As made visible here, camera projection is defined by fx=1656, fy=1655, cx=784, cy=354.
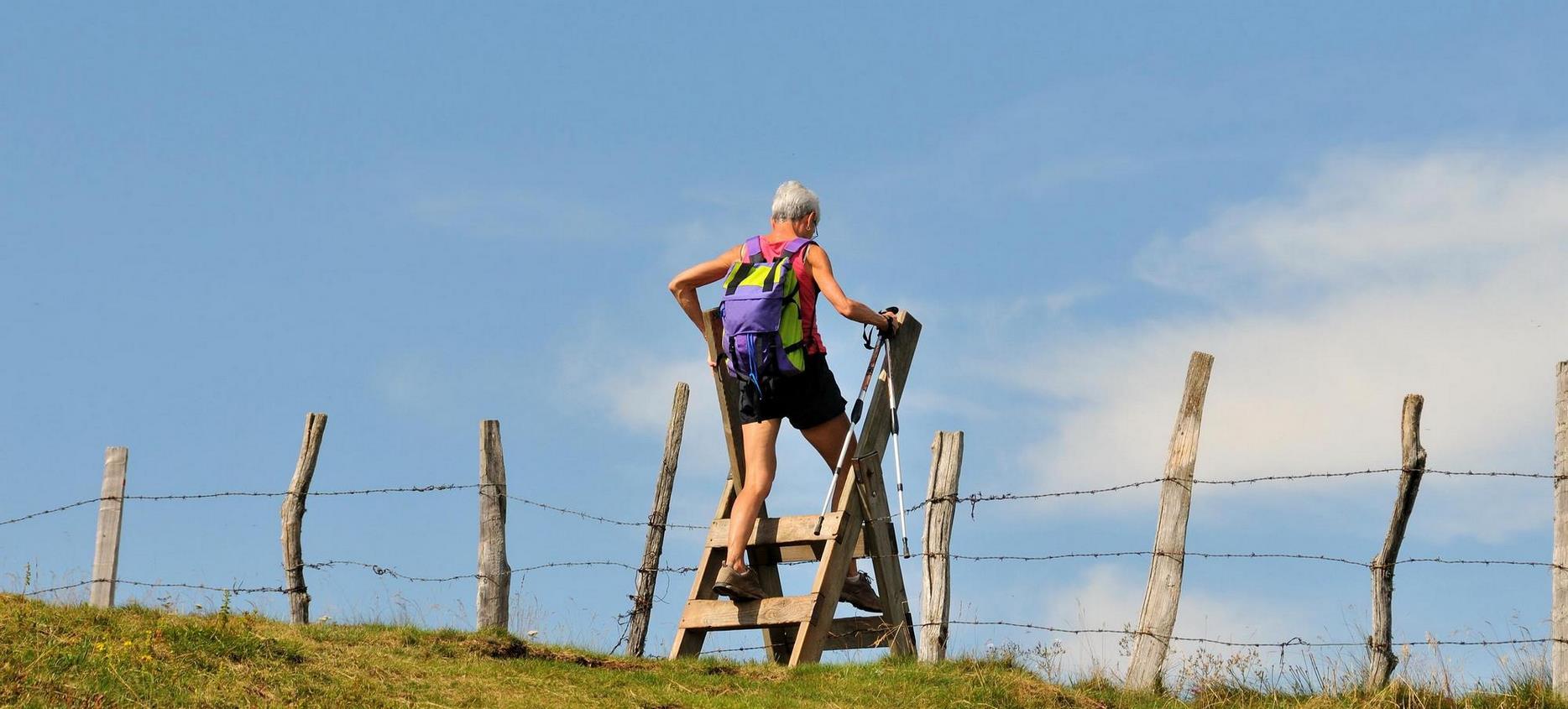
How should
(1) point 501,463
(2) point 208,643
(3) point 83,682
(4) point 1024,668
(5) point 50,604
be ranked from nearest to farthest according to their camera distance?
(3) point 83,682, (2) point 208,643, (4) point 1024,668, (5) point 50,604, (1) point 501,463

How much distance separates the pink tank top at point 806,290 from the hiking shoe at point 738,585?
1.72m

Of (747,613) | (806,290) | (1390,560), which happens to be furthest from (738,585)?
(1390,560)

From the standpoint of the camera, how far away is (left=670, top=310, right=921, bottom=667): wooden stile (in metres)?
11.6

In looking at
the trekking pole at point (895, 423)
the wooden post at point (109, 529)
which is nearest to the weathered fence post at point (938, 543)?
the trekking pole at point (895, 423)

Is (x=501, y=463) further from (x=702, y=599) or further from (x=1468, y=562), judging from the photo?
(x=1468, y=562)

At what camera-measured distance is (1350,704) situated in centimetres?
1060

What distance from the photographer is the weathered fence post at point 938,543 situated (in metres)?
11.3

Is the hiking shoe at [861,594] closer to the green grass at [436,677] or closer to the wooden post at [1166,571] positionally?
the green grass at [436,677]

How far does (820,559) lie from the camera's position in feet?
38.7

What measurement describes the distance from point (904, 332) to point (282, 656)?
4783mm

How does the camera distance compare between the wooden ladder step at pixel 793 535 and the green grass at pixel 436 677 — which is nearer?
the green grass at pixel 436 677

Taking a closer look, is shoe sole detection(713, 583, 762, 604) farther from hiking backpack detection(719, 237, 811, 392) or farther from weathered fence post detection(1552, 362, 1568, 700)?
weathered fence post detection(1552, 362, 1568, 700)

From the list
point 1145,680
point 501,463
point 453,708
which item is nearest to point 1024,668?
point 1145,680

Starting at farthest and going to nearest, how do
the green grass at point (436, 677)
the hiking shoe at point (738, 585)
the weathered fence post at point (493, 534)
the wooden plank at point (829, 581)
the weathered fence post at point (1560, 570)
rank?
the weathered fence post at point (493, 534) → the hiking shoe at point (738, 585) → the wooden plank at point (829, 581) → the weathered fence post at point (1560, 570) → the green grass at point (436, 677)
